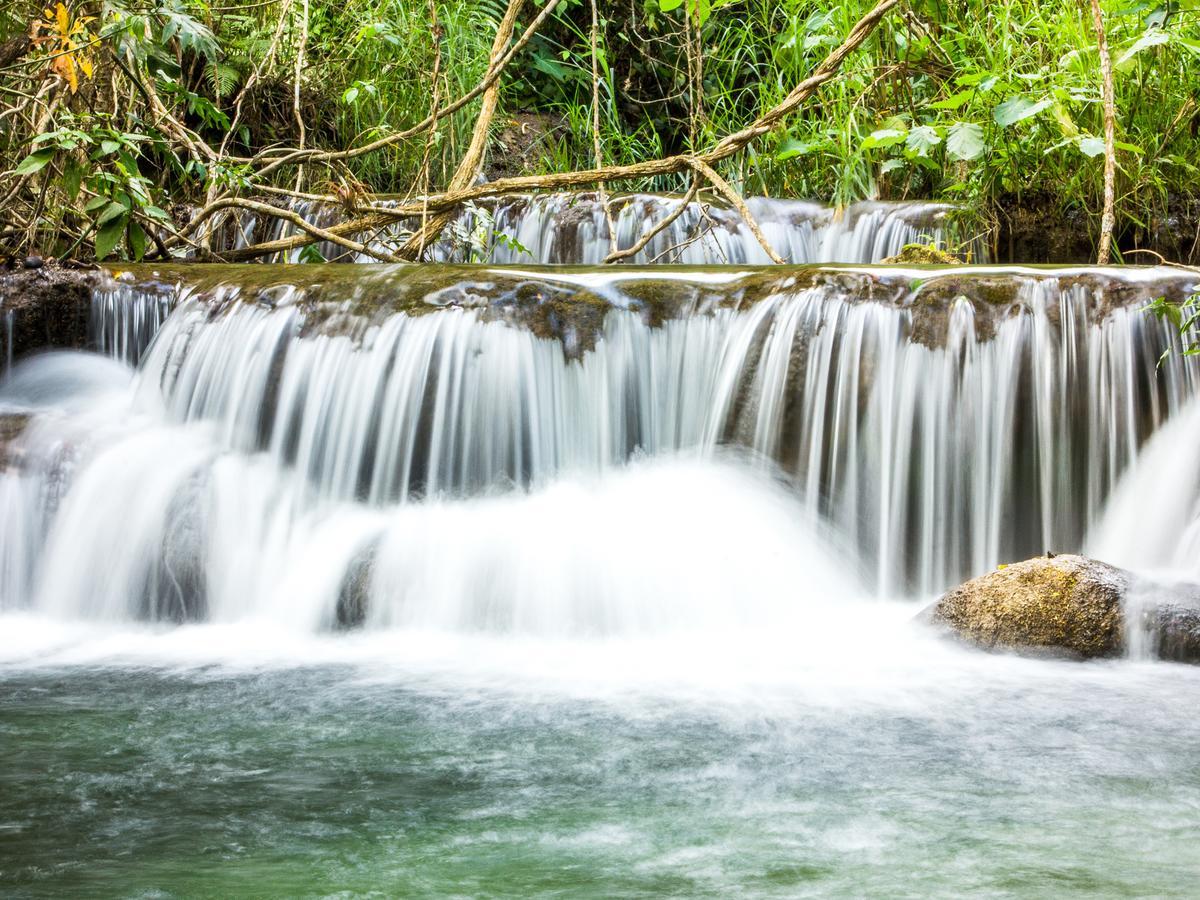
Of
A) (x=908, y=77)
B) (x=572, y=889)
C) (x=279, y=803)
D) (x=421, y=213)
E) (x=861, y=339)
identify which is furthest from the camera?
(x=908, y=77)

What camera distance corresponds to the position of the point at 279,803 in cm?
224

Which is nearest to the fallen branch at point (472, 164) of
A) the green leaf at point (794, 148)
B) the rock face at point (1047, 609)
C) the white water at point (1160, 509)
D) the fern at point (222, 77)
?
the green leaf at point (794, 148)

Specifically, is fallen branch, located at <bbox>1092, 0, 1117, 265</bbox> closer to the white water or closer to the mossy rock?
the mossy rock

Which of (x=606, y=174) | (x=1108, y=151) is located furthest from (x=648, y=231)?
(x=1108, y=151)

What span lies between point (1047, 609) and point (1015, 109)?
277cm

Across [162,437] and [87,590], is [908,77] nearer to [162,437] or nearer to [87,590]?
[162,437]

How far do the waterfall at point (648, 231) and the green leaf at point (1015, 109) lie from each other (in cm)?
77

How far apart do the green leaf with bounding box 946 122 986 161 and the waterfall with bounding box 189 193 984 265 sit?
0.51 metres

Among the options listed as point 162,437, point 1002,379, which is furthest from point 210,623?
point 1002,379

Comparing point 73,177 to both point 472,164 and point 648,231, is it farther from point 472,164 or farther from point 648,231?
point 648,231

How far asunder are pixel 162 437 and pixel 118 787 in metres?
2.61

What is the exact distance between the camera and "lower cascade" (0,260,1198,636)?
4.05 m

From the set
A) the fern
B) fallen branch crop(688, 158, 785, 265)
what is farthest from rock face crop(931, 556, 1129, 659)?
the fern

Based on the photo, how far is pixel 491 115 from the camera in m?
6.91
